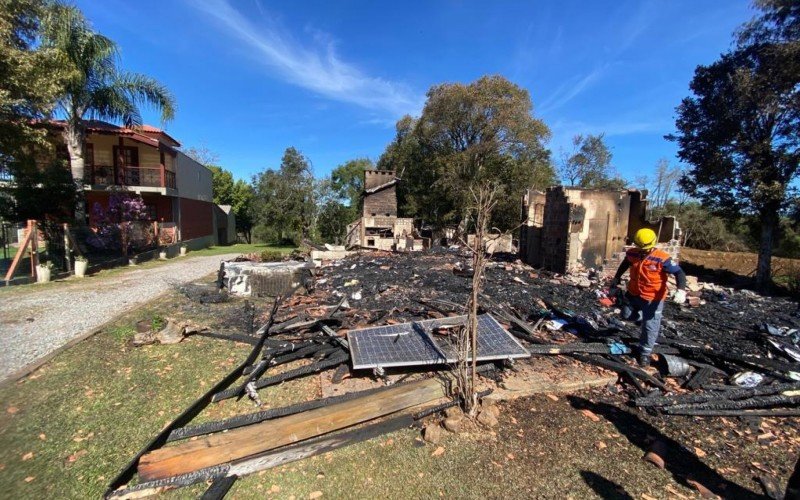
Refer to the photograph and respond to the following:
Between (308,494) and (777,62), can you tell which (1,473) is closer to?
(308,494)

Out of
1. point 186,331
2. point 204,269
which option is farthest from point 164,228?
point 186,331

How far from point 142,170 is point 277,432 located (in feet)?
67.9

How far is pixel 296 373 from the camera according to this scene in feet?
14.5

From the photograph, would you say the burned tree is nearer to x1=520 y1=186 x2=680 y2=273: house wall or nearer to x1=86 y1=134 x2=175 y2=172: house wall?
x1=520 y1=186 x2=680 y2=273: house wall

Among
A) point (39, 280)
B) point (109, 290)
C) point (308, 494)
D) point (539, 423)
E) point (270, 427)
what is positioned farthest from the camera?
point (39, 280)

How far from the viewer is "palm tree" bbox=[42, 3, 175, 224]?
457 inches

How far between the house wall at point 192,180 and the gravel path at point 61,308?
1202 centimetres

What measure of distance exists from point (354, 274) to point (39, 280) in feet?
27.5

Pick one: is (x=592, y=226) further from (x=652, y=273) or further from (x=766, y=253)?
(x=766, y=253)

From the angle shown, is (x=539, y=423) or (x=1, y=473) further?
(x=539, y=423)

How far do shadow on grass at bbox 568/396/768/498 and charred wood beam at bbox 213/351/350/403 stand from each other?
2.79m

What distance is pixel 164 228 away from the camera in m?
18.4

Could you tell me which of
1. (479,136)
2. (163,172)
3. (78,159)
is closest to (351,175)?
(479,136)

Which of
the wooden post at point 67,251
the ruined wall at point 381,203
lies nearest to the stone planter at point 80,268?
the wooden post at point 67,251
